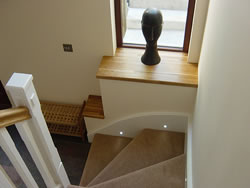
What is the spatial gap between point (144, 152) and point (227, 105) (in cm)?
155

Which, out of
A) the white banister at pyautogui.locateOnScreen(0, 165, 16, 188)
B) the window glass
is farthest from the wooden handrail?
the window glass

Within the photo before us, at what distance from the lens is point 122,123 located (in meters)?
2.78

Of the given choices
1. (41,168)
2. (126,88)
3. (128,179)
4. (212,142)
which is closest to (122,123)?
(126,88)

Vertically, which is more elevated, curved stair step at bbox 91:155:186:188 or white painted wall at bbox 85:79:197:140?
white painted wall at bbox 85:79:197:140

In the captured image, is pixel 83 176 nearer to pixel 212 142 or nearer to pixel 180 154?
pixel 180 154

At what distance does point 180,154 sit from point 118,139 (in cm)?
75

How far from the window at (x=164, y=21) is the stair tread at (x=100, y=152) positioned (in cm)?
108

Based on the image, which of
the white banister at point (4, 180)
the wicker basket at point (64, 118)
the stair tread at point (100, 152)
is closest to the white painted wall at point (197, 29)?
the stair tread at point (100, 152)

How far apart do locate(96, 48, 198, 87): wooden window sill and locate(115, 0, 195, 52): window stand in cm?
12

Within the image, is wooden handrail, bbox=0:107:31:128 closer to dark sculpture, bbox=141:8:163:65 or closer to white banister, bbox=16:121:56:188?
white banister, bbox=16:121:56:188

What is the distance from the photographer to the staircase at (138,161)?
2170 millimetres

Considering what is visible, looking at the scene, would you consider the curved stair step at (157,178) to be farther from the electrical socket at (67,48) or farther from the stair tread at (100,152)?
the electrical socket at (67,48)

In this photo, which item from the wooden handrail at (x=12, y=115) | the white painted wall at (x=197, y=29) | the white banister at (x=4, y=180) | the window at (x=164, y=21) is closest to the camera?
the wooden handrail at (x=12, y=115)

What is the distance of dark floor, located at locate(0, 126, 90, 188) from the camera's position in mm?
2832
